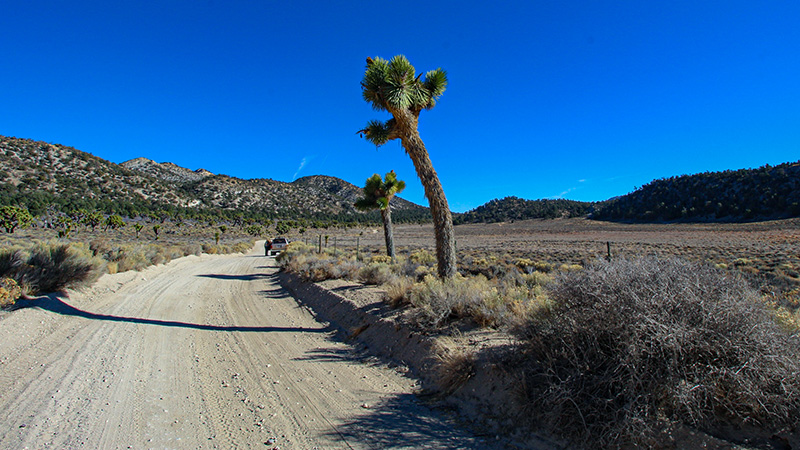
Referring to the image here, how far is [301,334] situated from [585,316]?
605 cm

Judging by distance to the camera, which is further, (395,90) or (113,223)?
(113,223)

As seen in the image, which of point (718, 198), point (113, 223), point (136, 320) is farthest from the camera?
point (718, 198)

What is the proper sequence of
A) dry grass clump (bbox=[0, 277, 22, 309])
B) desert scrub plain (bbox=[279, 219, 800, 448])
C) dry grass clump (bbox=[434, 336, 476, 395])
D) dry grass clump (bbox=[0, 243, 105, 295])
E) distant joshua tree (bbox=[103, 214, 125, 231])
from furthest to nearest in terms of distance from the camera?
1. distant joshua tree (bbox=[103, 214, 125, 231])
2. dry grass clump (bbox=[0, 243, 105, 295])
3. dry grass clump (bbox=[0, 277, 22, 309])
4. dry grass clump (bbox=[434, 336, 476, 395])
5. desert scrub plain (bbox=[279, 219, 800, 448])

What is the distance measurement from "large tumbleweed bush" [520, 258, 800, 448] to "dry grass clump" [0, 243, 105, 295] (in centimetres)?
1204

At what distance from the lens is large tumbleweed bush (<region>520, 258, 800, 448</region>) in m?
3.16

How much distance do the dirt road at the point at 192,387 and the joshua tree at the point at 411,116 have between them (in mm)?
3722

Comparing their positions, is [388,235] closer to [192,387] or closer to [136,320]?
[136,320]

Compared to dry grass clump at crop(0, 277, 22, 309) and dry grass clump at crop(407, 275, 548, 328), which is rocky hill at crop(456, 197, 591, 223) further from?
dry grass clump at crop(0, 277, 22, 309)

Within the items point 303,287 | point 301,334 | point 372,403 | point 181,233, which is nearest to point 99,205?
point 181,233

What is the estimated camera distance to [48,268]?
10.4 m

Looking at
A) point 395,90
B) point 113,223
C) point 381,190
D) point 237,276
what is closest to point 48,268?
point 237,276

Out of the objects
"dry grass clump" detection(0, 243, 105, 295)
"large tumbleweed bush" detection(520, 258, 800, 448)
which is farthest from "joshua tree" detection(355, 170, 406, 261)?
"large tumbleweed bush" detection(520, 258, 800, 448)

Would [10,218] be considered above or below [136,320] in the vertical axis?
above

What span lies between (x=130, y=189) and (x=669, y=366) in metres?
92.6
